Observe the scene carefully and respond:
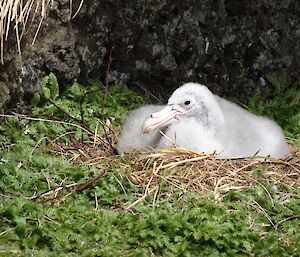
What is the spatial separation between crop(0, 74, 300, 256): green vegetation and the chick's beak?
0.34 meters

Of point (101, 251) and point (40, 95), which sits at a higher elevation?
point (40, 95)

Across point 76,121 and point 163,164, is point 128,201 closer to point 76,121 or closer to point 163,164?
point 163,164

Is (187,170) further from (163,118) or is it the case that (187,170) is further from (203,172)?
(163,118)

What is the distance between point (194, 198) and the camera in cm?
555

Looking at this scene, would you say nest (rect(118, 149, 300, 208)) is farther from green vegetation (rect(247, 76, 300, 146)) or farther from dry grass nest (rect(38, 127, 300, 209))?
green vegetation (rect(247, 76, 300, 146))

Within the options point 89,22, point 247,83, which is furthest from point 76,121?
point 247,83

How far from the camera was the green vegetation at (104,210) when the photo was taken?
5.02m

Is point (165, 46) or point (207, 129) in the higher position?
point (165, 46)

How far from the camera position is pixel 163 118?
20.7 ft

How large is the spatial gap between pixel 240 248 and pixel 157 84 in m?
2.82

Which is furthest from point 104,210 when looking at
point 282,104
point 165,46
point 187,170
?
point 282,104

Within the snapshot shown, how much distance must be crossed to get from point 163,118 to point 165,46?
132 centimetres

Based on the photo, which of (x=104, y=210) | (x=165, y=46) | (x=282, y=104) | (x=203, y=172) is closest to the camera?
(x=104, y=210)

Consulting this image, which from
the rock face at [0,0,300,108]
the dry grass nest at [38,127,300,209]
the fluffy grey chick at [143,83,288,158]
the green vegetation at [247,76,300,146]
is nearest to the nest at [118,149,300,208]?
the dry grass nest at [38,127,300,209]
